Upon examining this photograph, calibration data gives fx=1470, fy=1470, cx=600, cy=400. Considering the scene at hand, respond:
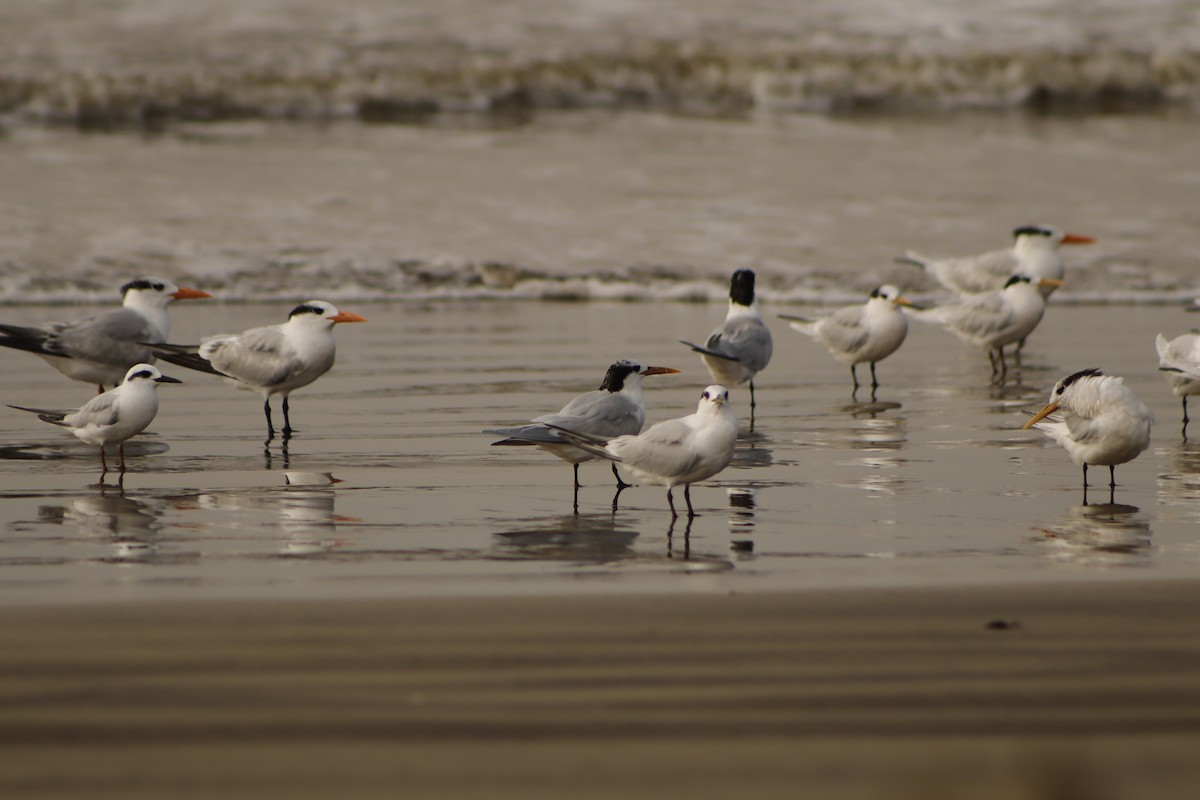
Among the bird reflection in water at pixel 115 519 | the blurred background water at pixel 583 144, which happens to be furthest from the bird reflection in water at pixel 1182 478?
the blurred background water at pixel 583 144

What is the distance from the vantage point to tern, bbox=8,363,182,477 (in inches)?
260

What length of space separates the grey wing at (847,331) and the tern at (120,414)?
4235 millimetres

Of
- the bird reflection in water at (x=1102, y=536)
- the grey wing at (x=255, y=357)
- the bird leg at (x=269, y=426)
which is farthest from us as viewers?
the grey wing at (x=255, y=357)

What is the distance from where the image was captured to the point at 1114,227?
14359 mm

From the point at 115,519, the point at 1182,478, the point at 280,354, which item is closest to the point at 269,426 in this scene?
the point at 280,354

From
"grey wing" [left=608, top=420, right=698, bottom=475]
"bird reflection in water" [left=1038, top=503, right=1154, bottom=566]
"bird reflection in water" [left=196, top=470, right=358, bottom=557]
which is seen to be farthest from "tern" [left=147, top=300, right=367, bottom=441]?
"bird reflection in water" [left=1038, top=503, right=1154, bottom=566]

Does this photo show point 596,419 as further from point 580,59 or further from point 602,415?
point 580,59

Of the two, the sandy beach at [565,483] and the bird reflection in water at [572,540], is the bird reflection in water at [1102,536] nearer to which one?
the sandy beach at [565,483]

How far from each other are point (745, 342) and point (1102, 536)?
3406 millimetres

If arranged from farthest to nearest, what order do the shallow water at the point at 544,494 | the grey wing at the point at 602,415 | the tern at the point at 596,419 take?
the grey wing at the point at 602,415 < the tern at the point at 596,419 < the shallow water at the point at 544,494

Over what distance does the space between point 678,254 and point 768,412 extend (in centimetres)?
582

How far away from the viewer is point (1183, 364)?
732 centimetres

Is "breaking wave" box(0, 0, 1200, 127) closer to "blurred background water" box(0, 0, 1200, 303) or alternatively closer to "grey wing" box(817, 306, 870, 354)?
"blurred background water" box(0, 0, 1200, 303)

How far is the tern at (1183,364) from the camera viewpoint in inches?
282
